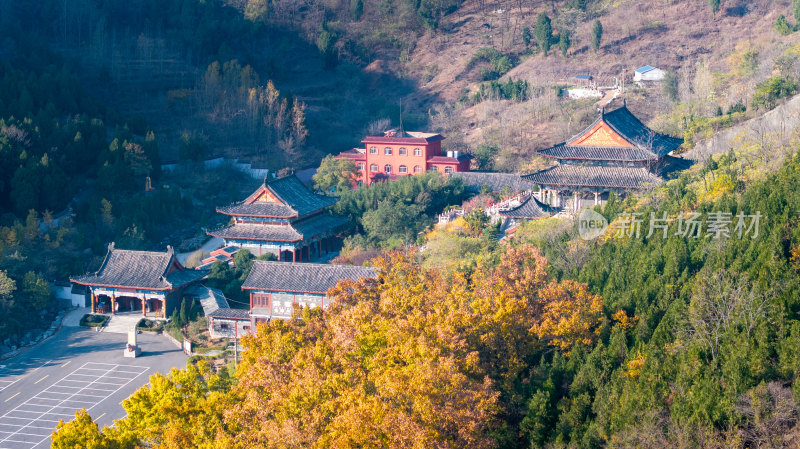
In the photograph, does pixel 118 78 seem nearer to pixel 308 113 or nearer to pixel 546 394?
pixel 308 113

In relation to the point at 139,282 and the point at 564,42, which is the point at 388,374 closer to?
the point at 139,282

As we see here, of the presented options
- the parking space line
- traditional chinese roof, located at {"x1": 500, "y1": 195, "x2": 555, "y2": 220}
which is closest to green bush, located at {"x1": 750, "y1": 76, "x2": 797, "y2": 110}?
traditional chinese roof, located at {"x1": 500, "y1": 195, "x2": 555, "y2": 220}

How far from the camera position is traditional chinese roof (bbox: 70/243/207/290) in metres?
29.9

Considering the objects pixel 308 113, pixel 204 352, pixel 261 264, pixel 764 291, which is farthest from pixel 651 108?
pixel 764 291

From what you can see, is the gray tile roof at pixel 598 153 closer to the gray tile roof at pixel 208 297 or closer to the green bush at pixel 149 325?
the gray tile roof at pixel 208 297

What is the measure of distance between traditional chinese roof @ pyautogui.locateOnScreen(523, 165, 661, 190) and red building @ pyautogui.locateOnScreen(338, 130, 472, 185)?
1189cm

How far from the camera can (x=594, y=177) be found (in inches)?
1234

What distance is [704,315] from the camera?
16859 mm

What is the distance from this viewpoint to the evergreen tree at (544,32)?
57750 millimetres

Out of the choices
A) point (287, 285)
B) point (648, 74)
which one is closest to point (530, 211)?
point (287, 285)

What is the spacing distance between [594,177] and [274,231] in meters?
11.9

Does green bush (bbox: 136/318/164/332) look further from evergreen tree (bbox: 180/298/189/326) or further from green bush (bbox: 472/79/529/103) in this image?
green bush (bbox: 472/79/529/103)

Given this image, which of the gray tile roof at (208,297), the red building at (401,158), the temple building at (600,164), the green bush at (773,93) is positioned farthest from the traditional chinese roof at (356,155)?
the green bush at (773,93)

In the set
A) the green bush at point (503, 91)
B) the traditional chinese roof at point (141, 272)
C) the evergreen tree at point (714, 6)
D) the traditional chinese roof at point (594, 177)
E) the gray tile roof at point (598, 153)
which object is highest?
the evergreen tree at point (714, 6)
